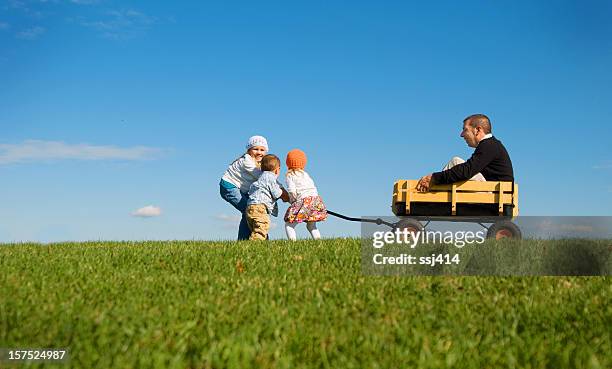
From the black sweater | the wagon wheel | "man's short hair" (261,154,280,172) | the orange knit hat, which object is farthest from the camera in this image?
the orange knit hat

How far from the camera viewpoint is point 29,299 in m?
6.10

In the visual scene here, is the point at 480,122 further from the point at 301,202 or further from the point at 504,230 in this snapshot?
the point at 301,202

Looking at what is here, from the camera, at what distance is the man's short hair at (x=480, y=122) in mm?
11852

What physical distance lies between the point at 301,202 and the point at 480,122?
12.6ft

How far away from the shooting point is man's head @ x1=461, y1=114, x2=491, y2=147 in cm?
1186

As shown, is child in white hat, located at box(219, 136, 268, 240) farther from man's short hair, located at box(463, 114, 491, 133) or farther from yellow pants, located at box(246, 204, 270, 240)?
man's short hair, located at box(463, 114, 491, 133)

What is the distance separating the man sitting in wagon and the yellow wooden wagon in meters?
0.21

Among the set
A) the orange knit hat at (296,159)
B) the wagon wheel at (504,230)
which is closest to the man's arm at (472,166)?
the wagon wheel at (504,230)

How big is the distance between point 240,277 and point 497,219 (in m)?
6.59

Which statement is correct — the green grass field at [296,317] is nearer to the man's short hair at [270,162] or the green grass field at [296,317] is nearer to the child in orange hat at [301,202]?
the child in orange hat at [301,202]

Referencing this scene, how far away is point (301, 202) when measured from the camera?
13.4 metres

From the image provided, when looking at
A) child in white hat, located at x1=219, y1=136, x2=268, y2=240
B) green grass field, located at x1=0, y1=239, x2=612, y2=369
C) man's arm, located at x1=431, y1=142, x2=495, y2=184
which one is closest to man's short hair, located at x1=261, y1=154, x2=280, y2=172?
child in white hat, located at x1=219, y1=136, x2=268, y2=240

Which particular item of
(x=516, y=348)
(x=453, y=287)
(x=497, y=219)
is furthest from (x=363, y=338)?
(x=497, y=219)

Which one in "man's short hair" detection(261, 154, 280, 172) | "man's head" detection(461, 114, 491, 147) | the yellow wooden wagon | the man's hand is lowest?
the yellow wooden wagon
